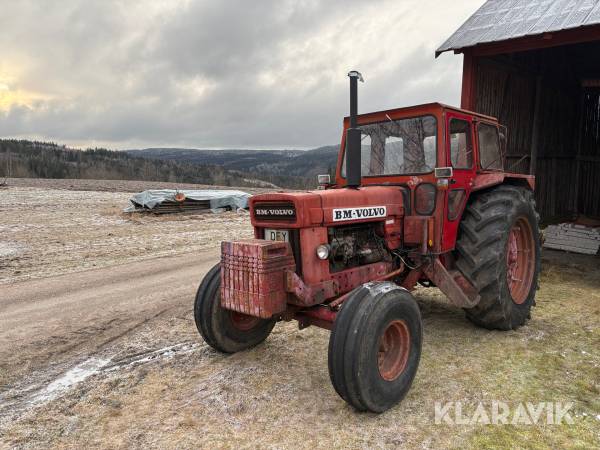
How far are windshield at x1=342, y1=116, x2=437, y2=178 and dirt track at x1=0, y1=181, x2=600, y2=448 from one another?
1784mm

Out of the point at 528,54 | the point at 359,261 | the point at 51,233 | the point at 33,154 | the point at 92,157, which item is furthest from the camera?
the point at 92,157

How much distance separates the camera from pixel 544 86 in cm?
1048

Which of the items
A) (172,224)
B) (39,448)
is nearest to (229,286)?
(39,448)

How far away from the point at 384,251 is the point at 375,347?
1.44 meters

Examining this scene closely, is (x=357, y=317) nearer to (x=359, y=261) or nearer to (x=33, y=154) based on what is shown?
(x=359, y=261)

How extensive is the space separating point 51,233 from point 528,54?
41.0 feet

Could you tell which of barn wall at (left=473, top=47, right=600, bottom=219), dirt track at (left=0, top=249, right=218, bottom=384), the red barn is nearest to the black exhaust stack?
the red barn

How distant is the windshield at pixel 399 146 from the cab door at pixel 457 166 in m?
0.19

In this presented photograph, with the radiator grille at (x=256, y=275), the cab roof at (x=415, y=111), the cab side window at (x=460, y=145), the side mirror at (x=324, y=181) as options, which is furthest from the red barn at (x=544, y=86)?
the radiator grille at (x=256, y=275)

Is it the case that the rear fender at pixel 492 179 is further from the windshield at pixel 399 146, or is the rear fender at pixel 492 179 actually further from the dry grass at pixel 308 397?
the dry grass at pixel 308 397

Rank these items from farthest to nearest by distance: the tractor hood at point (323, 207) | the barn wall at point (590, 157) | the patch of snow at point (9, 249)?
the barn wall at point (590, 157) < the patch of snow at point (9, 249) < the tractor hood at point (323, 207)

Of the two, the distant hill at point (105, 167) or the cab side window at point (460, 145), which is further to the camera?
the distant hill at point (105, 167)

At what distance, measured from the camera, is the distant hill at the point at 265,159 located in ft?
437

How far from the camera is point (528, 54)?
9.98 m
